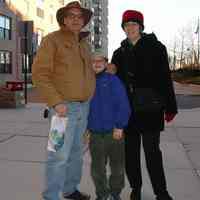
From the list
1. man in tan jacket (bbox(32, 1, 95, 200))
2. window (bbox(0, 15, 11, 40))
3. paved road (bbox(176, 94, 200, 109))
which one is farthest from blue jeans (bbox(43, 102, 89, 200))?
window (bbox(0, 15, 11, 40))

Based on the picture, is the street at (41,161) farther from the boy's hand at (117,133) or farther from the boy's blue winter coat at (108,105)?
the boy's blue winter coat at (108,105)

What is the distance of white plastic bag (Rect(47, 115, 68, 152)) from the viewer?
4.11 m

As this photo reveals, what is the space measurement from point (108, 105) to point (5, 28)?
33882 millimetres

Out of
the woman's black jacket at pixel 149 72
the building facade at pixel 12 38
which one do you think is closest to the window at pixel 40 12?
the building facade at pixel 12 38

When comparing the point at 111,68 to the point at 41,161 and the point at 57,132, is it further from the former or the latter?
the point at 41,161

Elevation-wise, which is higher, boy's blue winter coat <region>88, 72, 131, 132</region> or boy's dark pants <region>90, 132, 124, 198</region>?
boy's blue winter coat <region>88, 72, 131, 132</region>

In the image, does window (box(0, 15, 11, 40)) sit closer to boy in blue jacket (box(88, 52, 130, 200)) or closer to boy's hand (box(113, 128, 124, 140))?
boy in blue jacket (box(88, 52, 130, 200))

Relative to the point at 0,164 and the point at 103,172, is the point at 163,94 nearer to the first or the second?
the point at 103,172

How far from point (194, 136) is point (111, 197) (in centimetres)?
509

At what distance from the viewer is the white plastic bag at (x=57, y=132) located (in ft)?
13.5

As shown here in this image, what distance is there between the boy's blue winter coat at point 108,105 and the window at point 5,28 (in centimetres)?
3284

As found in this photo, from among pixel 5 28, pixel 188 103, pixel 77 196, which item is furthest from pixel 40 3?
pixel 77 196

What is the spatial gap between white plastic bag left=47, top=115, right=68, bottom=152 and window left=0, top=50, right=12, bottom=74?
32148 mm

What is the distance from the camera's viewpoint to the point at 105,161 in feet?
15.0
